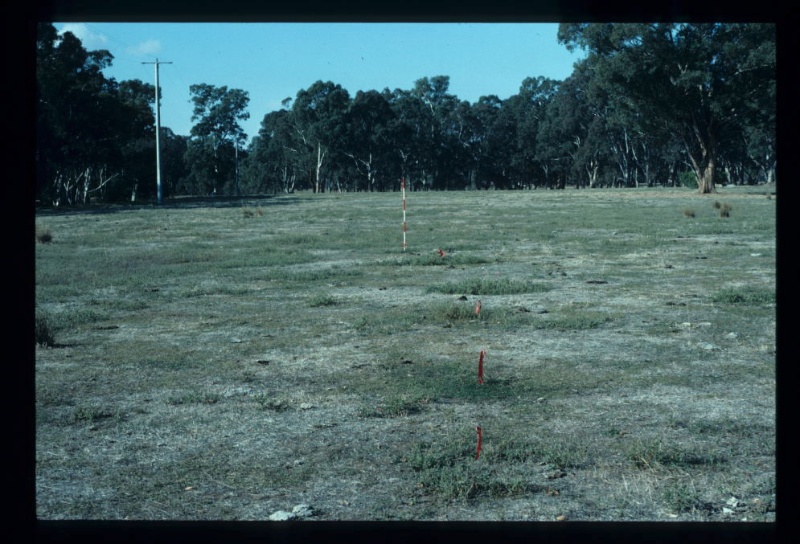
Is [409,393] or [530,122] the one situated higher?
[530,122]

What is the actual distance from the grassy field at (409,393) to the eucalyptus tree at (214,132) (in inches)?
3054

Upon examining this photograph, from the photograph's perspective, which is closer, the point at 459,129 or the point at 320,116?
the point at 320,116

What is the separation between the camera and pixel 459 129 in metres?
107

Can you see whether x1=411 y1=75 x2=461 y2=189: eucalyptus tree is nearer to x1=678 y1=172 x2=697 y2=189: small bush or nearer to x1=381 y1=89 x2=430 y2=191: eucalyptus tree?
x1=381 y1=89 x2=430 y2=191: eucalyptus tree

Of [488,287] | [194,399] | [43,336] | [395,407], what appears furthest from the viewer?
[488,287]

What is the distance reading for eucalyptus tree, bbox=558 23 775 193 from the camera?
47.8m

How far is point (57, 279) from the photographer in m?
15.1

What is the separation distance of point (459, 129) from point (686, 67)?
194ft

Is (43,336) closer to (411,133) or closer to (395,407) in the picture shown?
(395,407)

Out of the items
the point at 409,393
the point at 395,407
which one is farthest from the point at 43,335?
the point at 395,407

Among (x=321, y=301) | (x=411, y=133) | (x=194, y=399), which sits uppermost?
(x=411, y=133)

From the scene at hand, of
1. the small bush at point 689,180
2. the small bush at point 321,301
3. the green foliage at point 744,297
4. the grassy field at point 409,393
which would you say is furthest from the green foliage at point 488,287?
the small bush at point 689,180

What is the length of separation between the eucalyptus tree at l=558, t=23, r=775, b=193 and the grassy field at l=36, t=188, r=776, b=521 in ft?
115

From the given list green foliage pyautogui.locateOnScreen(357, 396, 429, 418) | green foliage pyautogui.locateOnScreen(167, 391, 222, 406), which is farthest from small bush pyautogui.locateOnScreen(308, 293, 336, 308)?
green foliage pyautogui.locateOnScreen(357, 396, 429, 418)
